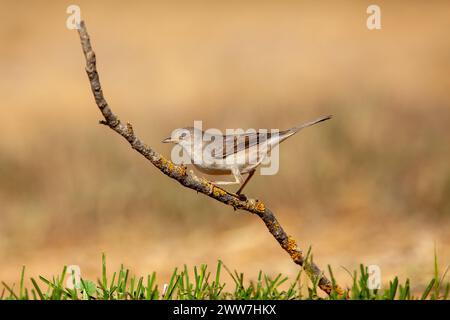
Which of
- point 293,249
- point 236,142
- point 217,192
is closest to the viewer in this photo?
point 217,192

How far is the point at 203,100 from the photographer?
1216cm

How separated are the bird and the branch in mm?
390

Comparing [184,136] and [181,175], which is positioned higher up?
[184,136]

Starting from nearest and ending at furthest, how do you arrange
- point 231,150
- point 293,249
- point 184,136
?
point 293,249
point 231,150
point 184,136

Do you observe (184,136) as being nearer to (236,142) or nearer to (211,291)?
(236,142)

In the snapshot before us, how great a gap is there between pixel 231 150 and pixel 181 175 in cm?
96

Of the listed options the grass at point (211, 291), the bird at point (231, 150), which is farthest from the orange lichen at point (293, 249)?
the bird at point (231, 150)

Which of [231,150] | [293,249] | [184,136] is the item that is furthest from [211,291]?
[184,136]

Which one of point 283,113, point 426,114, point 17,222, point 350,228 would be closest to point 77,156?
point 17,222

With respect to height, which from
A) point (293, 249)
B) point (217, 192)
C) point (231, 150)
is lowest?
point (293, 249)

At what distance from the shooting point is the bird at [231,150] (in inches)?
189

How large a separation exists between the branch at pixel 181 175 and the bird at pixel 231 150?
1.28 ft

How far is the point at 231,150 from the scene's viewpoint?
4883 millimetres

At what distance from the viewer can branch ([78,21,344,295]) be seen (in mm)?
3574
